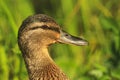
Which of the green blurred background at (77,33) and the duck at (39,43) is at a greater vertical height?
the duck at (39,43)

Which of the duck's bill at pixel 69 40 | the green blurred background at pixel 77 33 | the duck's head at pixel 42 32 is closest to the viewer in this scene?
the duck's head at pixel 42 32

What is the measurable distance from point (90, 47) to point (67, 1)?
1178 millimetres

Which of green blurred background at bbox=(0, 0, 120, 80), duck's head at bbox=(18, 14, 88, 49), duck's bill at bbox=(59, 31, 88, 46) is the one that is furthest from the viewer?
green blurred background at bbox=(0, 0, 120, 80)

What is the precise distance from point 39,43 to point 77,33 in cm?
253

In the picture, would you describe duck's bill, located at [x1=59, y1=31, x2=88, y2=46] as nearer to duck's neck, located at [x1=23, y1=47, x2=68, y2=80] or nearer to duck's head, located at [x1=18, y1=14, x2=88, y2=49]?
duck's head, located at [x1=18, y1=14, x2=88, y2=49]

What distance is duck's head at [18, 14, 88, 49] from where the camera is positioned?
5.18m

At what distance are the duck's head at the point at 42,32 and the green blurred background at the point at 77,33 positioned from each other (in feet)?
1.33

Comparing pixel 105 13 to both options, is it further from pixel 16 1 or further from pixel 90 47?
pixel 16 1

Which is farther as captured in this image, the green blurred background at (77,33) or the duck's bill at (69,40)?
the green blurred background at (77,33)

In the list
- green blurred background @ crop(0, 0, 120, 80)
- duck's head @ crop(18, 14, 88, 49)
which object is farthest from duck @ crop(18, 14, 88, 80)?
green blurred background @ crop(0, 0, 120, 80)

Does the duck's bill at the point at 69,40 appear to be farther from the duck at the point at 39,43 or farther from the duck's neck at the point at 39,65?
the duck's neck at the point at 39,65

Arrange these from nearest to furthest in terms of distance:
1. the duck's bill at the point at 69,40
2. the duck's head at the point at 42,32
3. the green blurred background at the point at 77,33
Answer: the duck's head at the point at 42,32 < the duck's bill at the point at 69,40 < the green blurred background at the point at 77,33

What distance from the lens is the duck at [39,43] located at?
5.19m

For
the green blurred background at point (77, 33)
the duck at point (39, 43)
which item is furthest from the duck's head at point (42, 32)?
the green blurred background at point (77, 33)
